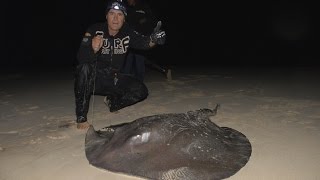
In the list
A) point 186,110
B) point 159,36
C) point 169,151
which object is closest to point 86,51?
point 159,36

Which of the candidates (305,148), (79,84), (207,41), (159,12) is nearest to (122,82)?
(79,84)

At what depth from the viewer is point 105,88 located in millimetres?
5180

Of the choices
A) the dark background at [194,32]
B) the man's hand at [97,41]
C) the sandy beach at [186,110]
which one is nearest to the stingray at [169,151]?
the sandy beach at [186,110]

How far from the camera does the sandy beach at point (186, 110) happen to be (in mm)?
3242

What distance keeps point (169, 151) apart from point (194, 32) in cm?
1756

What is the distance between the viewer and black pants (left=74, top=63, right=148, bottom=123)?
→ 14.9ft

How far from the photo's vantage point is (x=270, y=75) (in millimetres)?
8250

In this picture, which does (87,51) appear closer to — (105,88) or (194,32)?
(105,88)

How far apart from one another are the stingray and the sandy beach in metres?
0.19

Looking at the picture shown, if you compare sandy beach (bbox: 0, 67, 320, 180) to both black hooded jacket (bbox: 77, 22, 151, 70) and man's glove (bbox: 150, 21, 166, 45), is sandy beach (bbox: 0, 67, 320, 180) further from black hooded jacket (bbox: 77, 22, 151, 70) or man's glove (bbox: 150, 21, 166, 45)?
man's glove (bbox: 150, 21, 166, 45)

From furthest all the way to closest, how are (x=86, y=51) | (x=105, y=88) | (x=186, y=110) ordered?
(x=186, y=110)
(x=105, y=88)
(x=86, y=51)

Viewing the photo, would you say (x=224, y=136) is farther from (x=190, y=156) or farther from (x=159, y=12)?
(x=159, y=12)

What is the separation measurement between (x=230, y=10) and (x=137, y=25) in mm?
17060

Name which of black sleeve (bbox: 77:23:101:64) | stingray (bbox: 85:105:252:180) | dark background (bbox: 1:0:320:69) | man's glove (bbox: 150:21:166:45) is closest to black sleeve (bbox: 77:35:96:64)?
black sleeve (bbox: 77:23:101:64)
